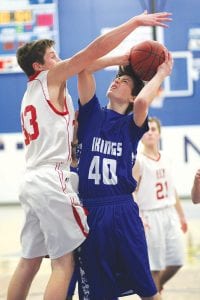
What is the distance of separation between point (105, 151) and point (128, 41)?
6434mm

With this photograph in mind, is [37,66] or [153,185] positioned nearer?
[37,66]

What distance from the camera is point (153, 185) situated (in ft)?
16.4

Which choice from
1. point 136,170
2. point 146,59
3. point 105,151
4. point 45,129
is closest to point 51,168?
point 45,129

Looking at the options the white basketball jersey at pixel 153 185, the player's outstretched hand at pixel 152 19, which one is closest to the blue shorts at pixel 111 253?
the player's outstretched hand at pixel 152 19

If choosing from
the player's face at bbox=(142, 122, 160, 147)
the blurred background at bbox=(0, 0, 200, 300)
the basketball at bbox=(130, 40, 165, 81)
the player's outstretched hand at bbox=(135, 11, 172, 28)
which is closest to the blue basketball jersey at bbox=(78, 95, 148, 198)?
the basketball at bbox=(130, 40, 165, 81)

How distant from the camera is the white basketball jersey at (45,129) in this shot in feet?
11.4

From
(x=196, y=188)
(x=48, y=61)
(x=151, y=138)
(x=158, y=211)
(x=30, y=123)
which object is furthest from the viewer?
(x=151, y=138)

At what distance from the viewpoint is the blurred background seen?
994cm

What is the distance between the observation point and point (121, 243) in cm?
355

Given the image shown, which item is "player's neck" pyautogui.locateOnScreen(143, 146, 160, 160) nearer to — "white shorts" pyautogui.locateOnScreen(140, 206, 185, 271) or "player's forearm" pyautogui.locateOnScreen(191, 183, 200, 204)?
"white shorts" pyautogui.locateOnScreen(140, 206, 185, 271)

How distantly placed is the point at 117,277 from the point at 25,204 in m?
0.65

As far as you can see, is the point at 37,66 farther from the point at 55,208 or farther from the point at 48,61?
the point at 55,208

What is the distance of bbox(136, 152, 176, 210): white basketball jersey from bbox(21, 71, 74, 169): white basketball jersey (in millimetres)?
1495

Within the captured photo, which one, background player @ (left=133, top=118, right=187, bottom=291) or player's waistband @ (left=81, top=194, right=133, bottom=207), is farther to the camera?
background player @ (left=133, top=118, right=187, bottom=291)
